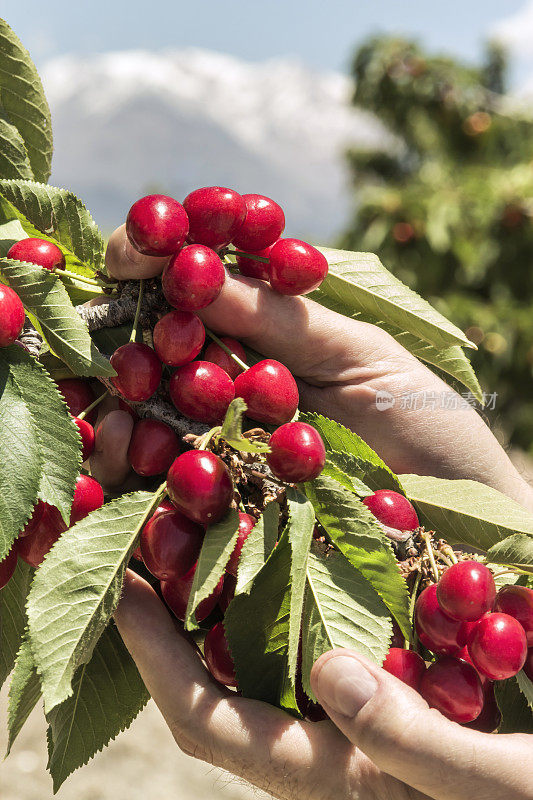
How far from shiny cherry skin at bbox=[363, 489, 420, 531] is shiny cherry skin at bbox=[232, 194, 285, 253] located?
0.36m

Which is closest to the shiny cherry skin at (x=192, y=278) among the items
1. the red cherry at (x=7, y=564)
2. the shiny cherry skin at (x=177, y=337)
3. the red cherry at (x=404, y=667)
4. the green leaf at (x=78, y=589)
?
the shiny cherry skin at (x=177, y=337)

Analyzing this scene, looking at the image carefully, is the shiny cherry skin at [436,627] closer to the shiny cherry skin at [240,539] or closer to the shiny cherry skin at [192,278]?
the shiny cherry skin at [240,539]

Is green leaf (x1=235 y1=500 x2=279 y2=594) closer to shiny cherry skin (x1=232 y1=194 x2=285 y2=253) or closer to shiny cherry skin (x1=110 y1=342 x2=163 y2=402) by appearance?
shiny cherry skin (x1=110 y1=342 x2=163 y2=402)

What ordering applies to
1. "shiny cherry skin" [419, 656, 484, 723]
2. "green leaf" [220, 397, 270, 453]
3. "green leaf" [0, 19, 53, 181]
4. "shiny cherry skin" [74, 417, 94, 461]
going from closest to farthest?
"green leaf" [220, 397, 270, 453]
"shiny cherry skin" [419, 656, 484, 723]
"shiny cherry skin" [74, 417, 94, 461]
"green leaf" [0, 19, 53, 181]

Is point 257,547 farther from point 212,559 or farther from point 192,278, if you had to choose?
point 192,278

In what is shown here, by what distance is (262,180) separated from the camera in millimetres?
Result: 81375

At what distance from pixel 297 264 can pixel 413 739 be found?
1.80ft

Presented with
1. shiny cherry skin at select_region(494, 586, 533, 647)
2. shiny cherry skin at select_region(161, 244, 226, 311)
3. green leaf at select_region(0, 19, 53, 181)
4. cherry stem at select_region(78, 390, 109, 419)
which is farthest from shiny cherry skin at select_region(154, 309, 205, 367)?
shiny cherry skin at select_region(494, 586, 533, 647)

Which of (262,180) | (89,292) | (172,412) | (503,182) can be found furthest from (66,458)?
(262,180)

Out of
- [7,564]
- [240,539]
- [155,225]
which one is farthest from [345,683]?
[155,225]

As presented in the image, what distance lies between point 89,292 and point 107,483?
26cm

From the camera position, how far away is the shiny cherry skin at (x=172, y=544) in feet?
2.29

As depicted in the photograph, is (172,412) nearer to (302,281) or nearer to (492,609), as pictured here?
(302,281)

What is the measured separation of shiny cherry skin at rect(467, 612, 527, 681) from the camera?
0.66m
